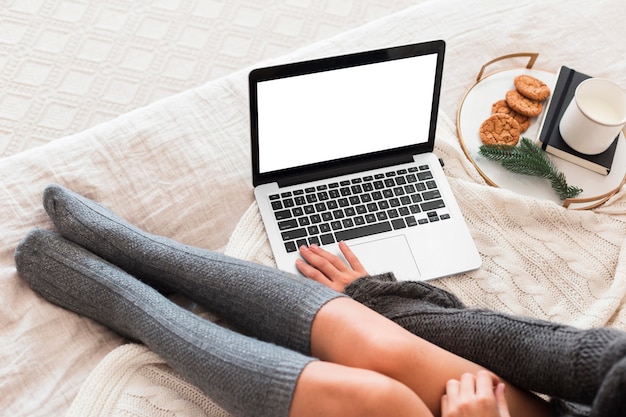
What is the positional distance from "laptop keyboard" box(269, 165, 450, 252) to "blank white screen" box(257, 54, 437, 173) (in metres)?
0.05

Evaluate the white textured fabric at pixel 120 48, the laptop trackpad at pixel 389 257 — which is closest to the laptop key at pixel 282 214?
the laptop trackpad at pixel 389 257

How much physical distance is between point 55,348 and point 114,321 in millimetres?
80

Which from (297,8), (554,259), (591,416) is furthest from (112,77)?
(591,416)

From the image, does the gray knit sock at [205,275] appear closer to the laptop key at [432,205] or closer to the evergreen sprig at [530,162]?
the laptop key at [432,205]

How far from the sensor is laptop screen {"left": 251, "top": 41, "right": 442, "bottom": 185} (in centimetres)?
93

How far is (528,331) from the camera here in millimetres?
828

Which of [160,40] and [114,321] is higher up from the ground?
[160,40]

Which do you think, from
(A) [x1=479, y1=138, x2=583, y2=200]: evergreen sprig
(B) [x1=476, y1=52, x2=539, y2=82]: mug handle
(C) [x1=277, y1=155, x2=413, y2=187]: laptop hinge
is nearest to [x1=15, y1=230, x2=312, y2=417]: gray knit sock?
(C) [x1=277, y1=155, x2=413, y2=187]: laptop hinge

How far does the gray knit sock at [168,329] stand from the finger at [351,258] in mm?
182

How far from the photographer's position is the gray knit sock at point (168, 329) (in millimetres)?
778

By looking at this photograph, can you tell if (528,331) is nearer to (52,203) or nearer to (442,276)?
(442,276)

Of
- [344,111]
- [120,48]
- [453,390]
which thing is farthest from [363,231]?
[120,48]

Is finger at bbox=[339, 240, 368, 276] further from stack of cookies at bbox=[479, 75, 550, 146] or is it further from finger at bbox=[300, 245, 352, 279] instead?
stack of cookies at bbox=[479, 75, 550, 146]

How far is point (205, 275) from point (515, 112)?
567 mm
